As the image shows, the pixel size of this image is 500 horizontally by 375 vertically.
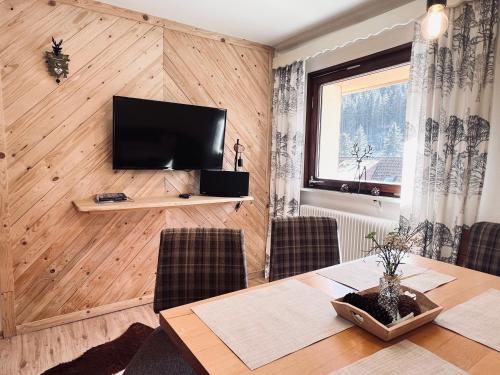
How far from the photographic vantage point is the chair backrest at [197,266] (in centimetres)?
157

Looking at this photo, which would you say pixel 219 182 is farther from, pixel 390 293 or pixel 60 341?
pixel 390 293

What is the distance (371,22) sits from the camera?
245 centimetres

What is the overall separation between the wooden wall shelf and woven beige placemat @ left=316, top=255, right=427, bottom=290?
145 centimetres

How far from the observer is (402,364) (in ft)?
2.85

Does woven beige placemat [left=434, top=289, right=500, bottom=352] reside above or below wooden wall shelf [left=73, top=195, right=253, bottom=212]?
below

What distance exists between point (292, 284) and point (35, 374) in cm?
173

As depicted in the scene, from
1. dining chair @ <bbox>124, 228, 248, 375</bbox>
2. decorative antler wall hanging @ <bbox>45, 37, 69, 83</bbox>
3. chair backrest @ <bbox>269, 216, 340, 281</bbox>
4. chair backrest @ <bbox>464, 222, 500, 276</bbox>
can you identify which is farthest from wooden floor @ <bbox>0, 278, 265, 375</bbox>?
chair backrest @ <bbox>464, 222, 500, 276</bbox>

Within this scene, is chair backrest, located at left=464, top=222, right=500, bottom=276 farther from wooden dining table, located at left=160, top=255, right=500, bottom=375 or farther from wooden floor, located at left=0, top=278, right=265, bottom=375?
wooden floor, located at left=0, top=278, right=265, bottom=375

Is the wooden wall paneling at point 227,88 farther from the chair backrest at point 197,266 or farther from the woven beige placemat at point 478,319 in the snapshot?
the woven beige placemat at point 478,319

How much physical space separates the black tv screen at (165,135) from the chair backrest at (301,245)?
130 centimetres

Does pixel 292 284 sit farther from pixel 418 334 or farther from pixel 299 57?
pixel 299 57

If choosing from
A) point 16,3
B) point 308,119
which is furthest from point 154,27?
point 308,119

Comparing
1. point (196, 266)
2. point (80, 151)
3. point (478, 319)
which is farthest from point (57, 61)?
point (478, 319)

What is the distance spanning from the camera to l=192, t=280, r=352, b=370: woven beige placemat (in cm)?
93
